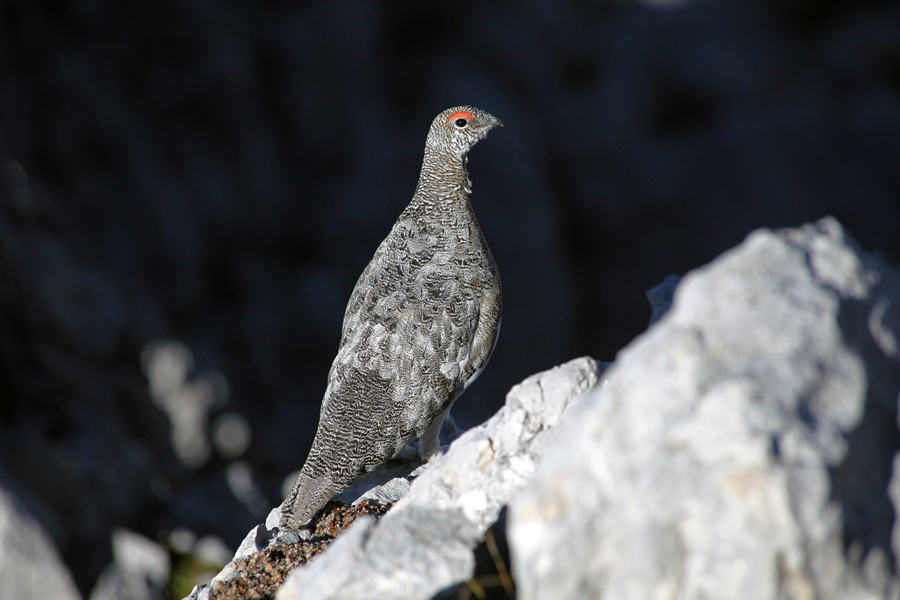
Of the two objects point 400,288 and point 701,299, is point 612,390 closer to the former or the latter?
point 701,299

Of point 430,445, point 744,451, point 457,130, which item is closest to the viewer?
point 744,451

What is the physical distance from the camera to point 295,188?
1515 cm

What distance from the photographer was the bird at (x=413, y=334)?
4.21 m

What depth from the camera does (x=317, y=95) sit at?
15.6 m

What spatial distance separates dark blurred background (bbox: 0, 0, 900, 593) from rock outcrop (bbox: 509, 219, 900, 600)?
937cm

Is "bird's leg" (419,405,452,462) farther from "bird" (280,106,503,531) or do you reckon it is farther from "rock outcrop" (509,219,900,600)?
"rock outcrop" (509,219,900,600)

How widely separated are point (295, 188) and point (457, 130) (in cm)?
1120

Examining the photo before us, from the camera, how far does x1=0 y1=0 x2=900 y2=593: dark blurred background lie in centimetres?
1052

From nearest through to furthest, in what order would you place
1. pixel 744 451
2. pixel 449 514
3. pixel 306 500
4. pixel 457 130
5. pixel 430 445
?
pixel 744 451
pixel 449 514
pixel 306 500
pixel 457 130
pixel 430 445

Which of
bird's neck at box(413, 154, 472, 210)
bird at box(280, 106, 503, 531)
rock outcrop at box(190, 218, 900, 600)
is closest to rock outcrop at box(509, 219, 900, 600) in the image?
rock outcrop at box(190, 218, 900, 600)

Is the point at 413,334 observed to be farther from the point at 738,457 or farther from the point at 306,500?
the point at 738,457

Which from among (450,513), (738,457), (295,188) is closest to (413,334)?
(450,513)

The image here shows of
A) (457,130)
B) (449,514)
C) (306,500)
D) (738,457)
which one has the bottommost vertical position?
(738,457)

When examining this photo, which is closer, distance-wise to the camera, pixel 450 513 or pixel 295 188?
pixel 450 513
